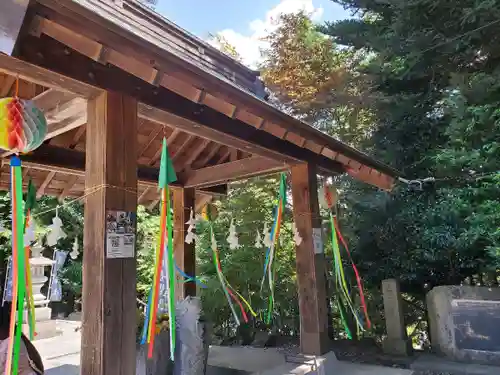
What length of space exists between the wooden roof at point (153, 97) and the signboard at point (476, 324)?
6.06 ft

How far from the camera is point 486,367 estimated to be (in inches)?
171

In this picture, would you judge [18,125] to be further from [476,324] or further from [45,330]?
[45,330]

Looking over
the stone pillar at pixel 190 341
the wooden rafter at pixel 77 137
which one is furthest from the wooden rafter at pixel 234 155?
the stone pillar at pixel 190 341

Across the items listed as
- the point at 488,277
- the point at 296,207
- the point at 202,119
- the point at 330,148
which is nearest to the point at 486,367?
the point at 488,277

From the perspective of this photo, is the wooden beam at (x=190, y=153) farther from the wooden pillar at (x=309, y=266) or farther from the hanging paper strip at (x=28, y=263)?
the hanging paper strip at (x=28, y=263)

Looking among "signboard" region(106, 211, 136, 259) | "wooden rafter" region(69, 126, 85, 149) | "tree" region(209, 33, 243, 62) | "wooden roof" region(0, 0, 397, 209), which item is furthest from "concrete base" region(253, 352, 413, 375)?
"tree" region(209, 33, 243, 62)

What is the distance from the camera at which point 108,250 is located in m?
2.07

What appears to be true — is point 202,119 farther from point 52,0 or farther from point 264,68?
point 264,68

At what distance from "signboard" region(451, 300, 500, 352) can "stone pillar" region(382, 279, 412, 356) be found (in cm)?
66

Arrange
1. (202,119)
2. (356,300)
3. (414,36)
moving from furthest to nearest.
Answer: (356,300) < (414,36) < (202,119)

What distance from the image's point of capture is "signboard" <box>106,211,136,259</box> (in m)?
2.09

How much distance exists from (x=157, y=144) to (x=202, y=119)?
1954 mm

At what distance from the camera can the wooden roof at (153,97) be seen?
1792 mm

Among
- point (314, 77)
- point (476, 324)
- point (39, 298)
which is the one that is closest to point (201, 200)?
point (476, 324)
